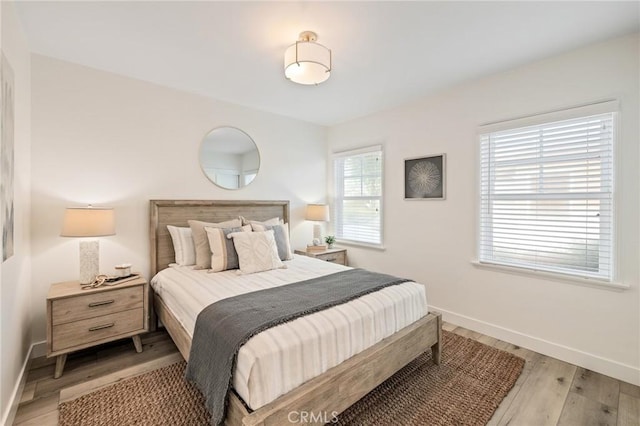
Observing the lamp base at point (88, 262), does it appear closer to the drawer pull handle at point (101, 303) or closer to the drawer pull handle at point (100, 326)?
the drawer pull handle at point (101, 303)

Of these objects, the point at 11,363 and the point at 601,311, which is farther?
the point at 601,311

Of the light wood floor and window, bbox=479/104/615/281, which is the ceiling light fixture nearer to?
window, bbox=479/104/615/281

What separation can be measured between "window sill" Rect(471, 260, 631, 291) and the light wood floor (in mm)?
664

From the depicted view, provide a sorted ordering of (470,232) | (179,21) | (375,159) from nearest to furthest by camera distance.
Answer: (179,21) < (470,232) < (375,159)

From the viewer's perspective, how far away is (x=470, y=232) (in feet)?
9.57

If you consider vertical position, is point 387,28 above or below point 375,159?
above

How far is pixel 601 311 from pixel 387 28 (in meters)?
2.66

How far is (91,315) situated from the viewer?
219 cm

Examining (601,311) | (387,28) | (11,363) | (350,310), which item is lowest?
(11,363)

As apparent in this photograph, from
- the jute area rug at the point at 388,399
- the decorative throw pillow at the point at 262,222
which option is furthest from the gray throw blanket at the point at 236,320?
the decorative throw pillow at the point at 262,222

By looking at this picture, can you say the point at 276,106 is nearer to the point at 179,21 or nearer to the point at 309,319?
the point at 179,21

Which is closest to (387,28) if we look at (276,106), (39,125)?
(276,106)

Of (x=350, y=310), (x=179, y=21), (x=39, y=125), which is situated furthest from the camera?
(x=39, y=125)

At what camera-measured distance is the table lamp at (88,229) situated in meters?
2.21
